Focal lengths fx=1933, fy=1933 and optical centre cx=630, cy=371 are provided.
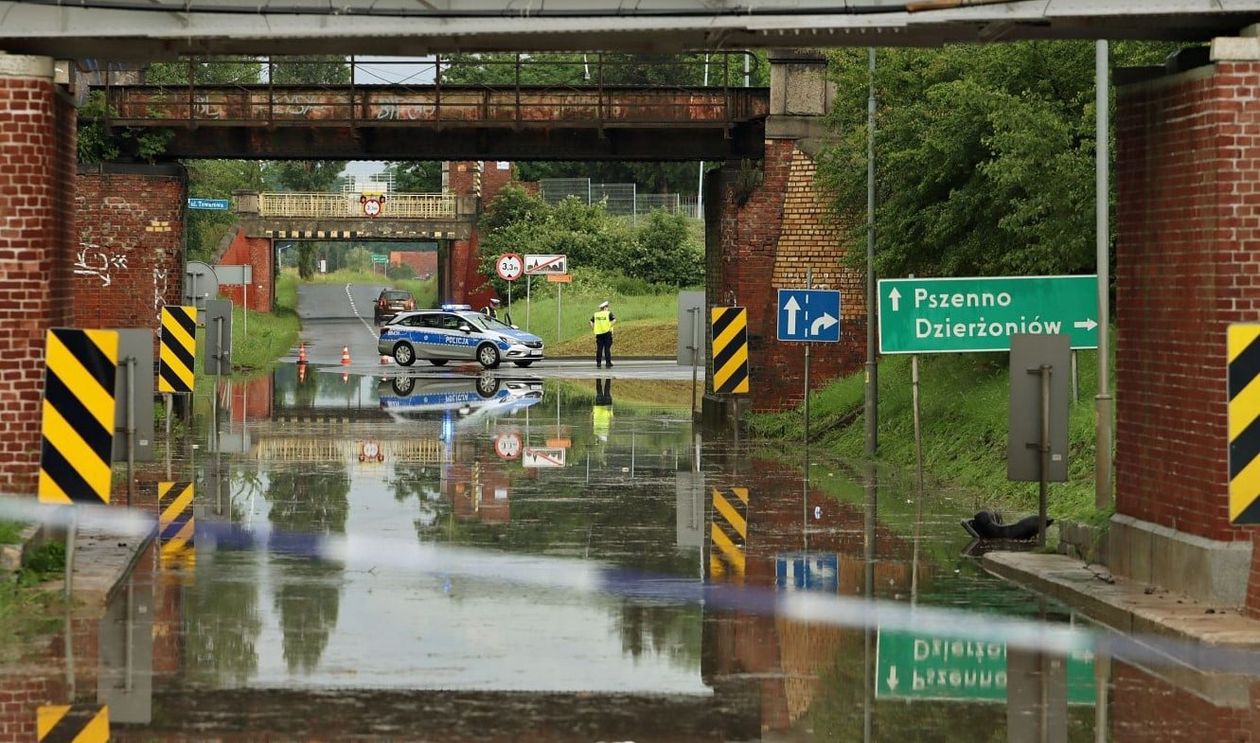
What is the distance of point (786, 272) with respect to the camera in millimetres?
31625

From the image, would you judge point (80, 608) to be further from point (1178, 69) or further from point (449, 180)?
point (449, 180)

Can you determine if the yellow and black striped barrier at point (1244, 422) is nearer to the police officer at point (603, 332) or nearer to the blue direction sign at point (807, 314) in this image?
the blue direction sign at point (807, 314)

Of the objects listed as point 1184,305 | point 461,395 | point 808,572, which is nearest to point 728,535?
point 808,572

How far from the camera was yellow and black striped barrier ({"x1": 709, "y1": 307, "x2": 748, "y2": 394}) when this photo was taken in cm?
2828

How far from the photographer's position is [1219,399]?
40.4 feet

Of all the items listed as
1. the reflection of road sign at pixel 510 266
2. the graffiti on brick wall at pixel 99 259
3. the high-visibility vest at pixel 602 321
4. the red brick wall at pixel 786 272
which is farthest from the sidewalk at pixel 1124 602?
the reflection of road sign at pixel 510 266

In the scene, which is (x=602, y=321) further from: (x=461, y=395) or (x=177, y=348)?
(x=177, y=348)

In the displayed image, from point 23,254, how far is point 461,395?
88.8ft

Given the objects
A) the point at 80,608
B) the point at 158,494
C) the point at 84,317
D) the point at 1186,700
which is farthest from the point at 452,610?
the point at 84,317

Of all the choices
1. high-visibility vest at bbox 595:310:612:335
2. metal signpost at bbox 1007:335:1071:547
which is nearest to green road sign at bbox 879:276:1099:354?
metal signpost at bbox 1007:335:1071:547

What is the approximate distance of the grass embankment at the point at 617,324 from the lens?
214ft

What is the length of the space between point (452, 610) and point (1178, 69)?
19.7 ft

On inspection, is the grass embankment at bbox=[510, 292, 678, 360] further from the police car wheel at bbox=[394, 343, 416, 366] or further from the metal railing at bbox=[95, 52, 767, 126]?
the metal railing at bbox=[95, 52, 767, 126]

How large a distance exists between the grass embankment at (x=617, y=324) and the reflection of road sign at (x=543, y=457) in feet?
122
